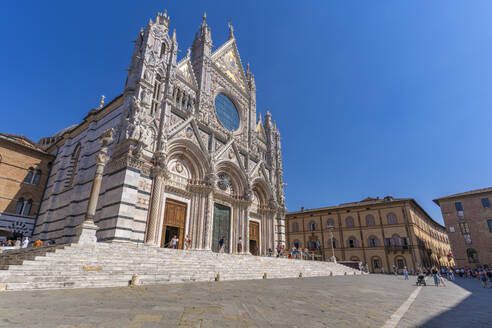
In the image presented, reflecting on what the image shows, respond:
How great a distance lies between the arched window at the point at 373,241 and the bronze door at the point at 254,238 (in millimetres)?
20761

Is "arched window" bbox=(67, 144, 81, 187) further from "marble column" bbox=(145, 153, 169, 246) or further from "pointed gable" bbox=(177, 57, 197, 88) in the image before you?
"pointed gable" bbox=(177, 57, 197, 88)

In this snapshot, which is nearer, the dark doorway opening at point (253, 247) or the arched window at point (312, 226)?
the dark doorway opening at point (253, 247)

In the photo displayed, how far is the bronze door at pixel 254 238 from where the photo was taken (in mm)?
23703

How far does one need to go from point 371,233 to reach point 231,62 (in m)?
29.9

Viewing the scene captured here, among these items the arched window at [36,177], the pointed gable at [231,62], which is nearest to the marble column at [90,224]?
the arched window at [36,177]

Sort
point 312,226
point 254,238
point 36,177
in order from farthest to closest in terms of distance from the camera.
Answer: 1. point 312,226
2. point 254,238
3. point 36,177

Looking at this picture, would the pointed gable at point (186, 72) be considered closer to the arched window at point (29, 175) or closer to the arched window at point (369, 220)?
the arched window at point (29, 175)

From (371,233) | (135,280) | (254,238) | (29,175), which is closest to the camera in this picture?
(135,280)

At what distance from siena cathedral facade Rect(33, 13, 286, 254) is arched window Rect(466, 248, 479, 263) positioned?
2764cm

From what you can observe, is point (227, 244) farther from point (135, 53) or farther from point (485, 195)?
point (485, 195)

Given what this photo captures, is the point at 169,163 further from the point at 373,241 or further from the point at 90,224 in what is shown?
the point at 373,241

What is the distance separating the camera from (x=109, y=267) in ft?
27.9

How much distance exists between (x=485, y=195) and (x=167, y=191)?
139ft

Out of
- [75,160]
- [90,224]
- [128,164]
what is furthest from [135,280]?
[75,160]
